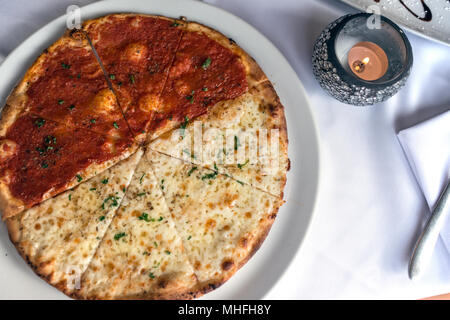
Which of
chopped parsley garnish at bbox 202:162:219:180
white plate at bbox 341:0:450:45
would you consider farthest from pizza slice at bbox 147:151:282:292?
white plate at bbox 341:0:450:45

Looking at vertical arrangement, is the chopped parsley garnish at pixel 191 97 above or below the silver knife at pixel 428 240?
above

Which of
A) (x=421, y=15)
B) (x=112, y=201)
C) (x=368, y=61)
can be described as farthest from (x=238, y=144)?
(x=421, y=15)

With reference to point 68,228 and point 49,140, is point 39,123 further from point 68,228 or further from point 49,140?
point 68,228

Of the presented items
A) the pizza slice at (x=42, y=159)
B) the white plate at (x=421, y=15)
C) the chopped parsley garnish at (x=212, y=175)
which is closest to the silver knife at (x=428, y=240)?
the white plate at (x=421, y=15)

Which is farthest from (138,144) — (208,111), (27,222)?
(27,222)

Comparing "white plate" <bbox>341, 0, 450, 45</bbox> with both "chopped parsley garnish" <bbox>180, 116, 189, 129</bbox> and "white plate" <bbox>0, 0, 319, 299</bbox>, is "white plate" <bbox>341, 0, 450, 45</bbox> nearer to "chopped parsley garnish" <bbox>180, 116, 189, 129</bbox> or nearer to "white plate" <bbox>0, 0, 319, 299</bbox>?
"white plate" <bbox>0, 0, 319, 299</bbox>

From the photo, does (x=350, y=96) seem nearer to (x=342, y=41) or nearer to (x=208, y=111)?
(x=342, y=41)

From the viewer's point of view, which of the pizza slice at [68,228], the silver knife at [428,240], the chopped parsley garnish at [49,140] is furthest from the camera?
the silver knife at [428,240]

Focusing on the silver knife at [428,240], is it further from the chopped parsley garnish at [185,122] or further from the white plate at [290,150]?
the chopped parsley garnish at [185,122]
